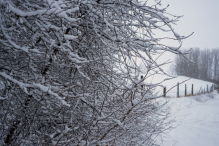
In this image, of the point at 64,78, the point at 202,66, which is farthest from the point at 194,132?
the point at 202,66

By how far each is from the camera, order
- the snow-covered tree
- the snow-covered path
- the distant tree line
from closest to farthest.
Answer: the snow-covered tree
the snow-covered path
the distant tree line

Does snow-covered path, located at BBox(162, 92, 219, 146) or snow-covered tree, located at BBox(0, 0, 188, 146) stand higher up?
snow-covered tree, located at BBox(0, 0, 188, 146)

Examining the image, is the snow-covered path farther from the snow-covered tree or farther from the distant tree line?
the distant tree line

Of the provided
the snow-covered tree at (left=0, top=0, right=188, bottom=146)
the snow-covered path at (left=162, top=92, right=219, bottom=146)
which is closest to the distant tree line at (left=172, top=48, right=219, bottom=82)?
the snow-covered path at (left=162, top=92, right=219, bottom=146)

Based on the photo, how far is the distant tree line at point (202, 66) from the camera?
39.8m

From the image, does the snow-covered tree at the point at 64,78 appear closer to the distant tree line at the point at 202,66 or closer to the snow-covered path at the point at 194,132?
the snow-covered path at the point at 194,132

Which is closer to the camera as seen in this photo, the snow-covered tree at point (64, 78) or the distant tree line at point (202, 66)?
the snow-covered tree at point (64, 78)

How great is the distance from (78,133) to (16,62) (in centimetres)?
119

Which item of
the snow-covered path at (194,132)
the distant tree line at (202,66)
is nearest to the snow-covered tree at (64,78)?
the snow-covered path at (194,132)

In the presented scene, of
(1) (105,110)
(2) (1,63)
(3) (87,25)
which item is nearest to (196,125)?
(1) (105,110)

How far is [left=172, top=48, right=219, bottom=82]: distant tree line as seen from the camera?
39.8 m

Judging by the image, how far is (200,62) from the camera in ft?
139

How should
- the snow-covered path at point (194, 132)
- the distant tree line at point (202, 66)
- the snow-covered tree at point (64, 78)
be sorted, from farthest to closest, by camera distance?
the distant tree line at point (202, 66)
the snow-covered path at point (194, 132)
the snow-covered tree at point (64, 78)

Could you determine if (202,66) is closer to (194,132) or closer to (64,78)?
(194,132)
